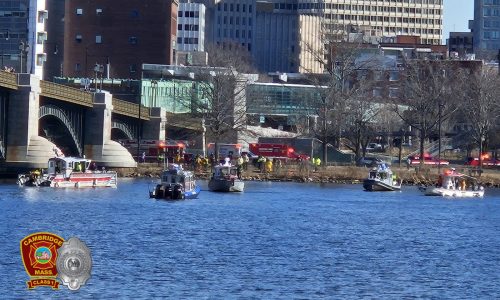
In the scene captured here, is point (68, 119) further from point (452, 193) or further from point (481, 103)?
point (481, 103)

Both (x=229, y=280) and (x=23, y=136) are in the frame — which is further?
(x=23, y=136)

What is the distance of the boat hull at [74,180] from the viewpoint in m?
118

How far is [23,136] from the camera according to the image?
126 meters

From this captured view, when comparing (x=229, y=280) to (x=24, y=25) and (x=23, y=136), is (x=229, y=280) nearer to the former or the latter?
(x=23, y=136)

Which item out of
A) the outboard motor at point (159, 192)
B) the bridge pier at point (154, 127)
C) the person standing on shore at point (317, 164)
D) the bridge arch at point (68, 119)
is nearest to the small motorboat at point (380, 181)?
the person standing on shore at point (317, 164)

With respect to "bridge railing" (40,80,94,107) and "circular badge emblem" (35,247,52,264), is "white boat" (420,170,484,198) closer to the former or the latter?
"bridge railing" (40,80,94,107)

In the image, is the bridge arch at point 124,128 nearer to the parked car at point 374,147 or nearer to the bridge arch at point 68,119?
the bridge arch at point 68,119

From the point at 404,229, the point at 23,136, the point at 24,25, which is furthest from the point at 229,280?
the point at 24,25

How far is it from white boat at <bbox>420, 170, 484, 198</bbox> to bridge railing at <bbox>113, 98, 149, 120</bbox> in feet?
113

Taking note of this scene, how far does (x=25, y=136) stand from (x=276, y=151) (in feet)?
124

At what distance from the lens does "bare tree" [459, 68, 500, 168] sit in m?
158

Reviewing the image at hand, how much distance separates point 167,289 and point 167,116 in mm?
113198

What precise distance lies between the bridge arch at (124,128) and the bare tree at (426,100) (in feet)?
86.4

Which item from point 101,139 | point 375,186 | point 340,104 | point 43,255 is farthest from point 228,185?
point 43,255
